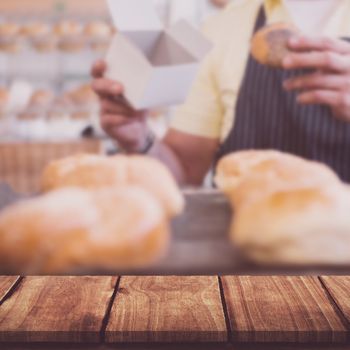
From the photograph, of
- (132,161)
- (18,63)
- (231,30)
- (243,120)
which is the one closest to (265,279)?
(243,120)

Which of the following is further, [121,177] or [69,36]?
[69,36]

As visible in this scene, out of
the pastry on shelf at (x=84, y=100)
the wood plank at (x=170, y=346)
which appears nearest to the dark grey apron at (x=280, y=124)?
the wood plank at (x=170, y=346)

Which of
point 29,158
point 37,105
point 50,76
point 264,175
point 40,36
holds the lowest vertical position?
point 29,158

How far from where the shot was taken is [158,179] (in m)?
0.48

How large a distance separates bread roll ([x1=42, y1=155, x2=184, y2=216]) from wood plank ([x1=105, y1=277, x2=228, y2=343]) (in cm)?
45

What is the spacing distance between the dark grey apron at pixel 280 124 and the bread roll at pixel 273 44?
259mm

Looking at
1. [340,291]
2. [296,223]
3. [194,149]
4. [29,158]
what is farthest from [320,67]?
[29,158]

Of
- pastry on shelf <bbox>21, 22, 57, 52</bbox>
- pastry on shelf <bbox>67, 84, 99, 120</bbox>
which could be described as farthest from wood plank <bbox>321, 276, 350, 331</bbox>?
pastry on shelf <bbox>21, 22, 57, 52</bbox>

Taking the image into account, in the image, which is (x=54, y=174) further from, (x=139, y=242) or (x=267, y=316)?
(x=267, y=316)

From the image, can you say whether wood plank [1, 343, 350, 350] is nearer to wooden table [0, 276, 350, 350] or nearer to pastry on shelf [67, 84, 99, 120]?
wooden table [0, 276, 350, 350]

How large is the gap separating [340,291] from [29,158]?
1580mm

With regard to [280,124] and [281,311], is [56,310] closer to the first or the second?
[281,311]

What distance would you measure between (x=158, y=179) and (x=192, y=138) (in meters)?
0.89

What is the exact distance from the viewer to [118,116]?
731 mm
